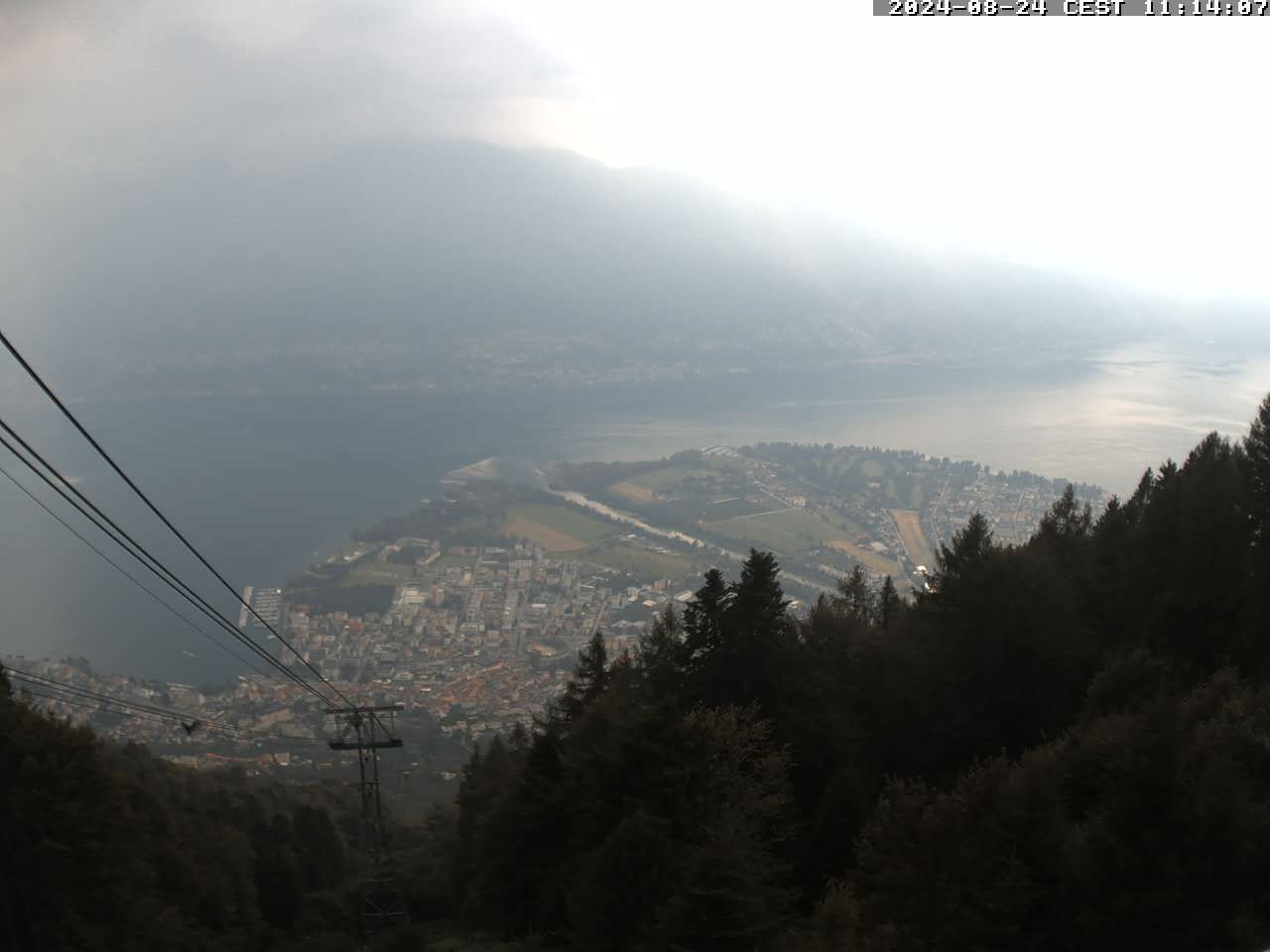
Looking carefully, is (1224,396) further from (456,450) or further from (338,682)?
(338,682)

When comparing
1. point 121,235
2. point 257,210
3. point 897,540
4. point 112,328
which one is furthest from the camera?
point 257,210

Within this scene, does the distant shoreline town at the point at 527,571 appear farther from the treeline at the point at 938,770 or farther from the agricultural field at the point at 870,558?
the treeline at the point at 938,770

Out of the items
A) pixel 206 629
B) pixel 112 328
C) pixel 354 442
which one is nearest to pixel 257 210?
pixel 112 328

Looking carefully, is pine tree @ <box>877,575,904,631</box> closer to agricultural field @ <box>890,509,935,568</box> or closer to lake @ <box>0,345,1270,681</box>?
agricultural field @ <box>890,509,935,568</box>

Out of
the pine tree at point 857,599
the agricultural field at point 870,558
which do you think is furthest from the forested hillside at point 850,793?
the agricultural field at point 870,558

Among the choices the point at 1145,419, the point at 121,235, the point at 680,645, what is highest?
the point at 121,235

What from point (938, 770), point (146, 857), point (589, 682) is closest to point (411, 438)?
point (146, 857)

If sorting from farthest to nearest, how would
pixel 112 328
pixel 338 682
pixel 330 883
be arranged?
pixel 112 328 < pixel 338 682 < pixel 330 883
